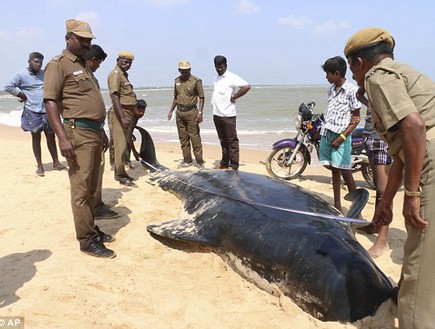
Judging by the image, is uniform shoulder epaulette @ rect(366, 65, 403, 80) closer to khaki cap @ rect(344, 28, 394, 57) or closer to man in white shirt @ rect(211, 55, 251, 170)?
khaki cap @ rect(344, 28, 394, 57)

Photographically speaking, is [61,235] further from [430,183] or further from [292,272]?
[430,183]

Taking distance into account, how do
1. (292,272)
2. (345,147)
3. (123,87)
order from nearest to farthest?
(292,272) < (345,147) < (123,87)

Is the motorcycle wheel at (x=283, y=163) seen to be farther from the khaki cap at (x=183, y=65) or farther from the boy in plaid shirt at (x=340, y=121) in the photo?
the khaki cap at (x=183, y=65)

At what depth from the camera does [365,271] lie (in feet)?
9.11

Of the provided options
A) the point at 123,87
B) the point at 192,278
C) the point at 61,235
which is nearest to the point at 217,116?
the point at 123,87

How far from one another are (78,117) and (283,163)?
15.5 ft

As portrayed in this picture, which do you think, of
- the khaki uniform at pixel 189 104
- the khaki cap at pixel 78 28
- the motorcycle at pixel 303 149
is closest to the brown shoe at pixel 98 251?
the khaki cap at pixel 78 28

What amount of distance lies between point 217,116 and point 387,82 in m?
5.70

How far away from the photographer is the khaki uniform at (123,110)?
6.50 metres

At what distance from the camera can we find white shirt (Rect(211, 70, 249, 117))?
302 inches

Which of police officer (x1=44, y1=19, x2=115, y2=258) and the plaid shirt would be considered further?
the plaid shirt

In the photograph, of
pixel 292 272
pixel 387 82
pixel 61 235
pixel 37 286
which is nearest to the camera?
pixel 387 82

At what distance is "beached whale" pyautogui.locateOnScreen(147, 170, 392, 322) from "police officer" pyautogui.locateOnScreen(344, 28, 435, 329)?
1.27 feet

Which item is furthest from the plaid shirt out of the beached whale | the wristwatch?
the wristwatch
